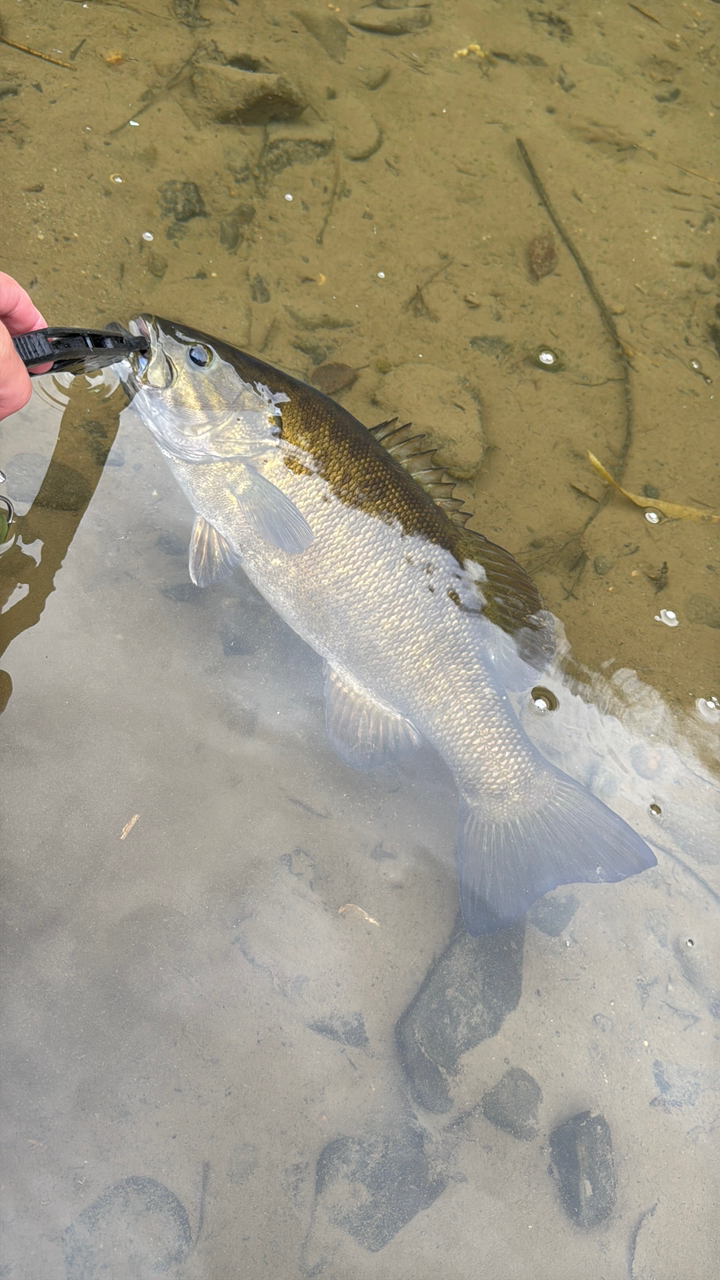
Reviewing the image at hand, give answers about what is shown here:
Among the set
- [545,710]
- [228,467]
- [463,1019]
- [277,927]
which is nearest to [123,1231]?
[277,927]

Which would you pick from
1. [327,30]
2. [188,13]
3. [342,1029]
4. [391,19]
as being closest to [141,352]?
[342,1029]

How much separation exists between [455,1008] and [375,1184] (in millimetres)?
569

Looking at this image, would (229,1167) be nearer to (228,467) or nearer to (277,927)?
(277,927)

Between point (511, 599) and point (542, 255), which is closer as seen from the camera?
point (511, 599)

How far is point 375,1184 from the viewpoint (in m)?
2.45

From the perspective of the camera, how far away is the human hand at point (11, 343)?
219cm

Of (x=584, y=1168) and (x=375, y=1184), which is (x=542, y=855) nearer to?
(x=584, y=1168)

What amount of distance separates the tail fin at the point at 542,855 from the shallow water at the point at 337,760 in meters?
0.19

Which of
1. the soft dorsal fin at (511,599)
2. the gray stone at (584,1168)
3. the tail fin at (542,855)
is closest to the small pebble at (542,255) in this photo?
the soft dorsal fin at (511,599)

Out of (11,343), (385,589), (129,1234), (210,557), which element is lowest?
(129,1234)

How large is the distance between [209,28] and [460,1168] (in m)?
5.27

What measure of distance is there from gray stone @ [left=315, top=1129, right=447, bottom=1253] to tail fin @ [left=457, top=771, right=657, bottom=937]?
0.71m

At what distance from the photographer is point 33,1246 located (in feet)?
7.32

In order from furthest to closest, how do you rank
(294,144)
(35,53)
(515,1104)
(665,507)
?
(294,144) < (35,53) < (665,507) < (515,1104)
